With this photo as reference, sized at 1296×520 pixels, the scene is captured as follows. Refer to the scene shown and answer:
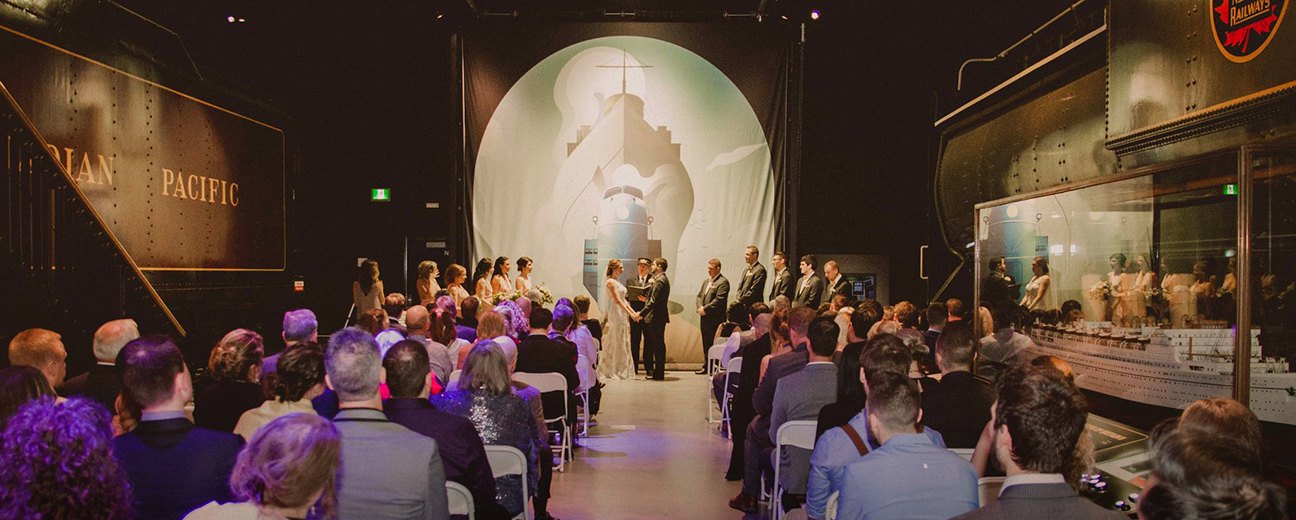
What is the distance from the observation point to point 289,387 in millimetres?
3436

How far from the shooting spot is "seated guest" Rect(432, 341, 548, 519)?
4051mm

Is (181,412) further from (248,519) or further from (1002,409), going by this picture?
(1002,409)

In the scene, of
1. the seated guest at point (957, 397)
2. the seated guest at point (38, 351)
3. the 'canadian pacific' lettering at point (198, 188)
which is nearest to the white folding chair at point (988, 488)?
the seated guest at point (957, 397)

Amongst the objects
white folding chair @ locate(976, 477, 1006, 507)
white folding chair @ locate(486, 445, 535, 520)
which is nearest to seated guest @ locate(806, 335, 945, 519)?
white folding chair @ locate(976, 477, 1006, 507)

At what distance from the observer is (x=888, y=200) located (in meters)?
13.4

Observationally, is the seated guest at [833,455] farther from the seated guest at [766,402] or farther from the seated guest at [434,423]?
the seated guest at [766,402]

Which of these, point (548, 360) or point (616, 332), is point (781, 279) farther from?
point (548, 360)

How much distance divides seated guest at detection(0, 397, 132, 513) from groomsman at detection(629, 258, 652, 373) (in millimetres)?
10586

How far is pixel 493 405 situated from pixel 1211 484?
3.07 metres

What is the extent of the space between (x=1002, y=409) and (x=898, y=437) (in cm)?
52

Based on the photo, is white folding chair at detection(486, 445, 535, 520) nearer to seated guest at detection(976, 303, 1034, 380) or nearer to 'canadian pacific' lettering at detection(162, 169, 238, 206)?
seated guest at detection(976, 303, 1034, 380)

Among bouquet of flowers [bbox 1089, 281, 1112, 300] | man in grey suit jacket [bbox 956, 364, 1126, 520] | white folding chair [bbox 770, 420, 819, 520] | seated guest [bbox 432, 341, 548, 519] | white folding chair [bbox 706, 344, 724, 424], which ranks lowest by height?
white folding chair [bbox 706, 344, 724, 424]

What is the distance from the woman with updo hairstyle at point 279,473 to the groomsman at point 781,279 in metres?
9.99

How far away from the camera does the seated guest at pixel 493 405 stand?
4.05 m
